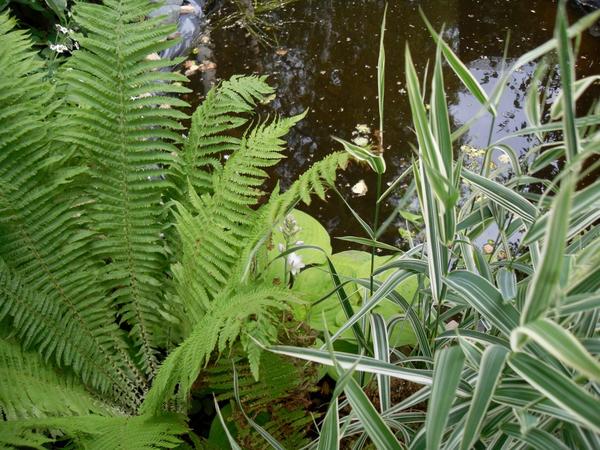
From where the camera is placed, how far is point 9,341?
1.34 m

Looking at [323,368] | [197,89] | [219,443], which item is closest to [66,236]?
[219,443]

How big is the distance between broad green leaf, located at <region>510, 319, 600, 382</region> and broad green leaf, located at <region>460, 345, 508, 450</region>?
0.13 m

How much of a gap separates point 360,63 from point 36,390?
2.66 m

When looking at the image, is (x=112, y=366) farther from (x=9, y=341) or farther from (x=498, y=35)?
(x=498, y=35)

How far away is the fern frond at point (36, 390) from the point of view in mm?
1108

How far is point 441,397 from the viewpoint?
66cm

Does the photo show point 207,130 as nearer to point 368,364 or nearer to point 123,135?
point 123,135

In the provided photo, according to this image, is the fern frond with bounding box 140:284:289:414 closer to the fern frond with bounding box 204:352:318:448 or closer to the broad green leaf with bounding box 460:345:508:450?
the fern frond with bounding box 204:352:318:448

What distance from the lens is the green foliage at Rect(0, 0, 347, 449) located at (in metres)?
1.32

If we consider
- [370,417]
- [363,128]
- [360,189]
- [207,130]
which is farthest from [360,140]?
[370,417]

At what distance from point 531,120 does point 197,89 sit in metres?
2.48

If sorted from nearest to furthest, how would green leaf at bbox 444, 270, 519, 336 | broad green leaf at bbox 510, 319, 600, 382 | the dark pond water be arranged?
1. broad green leaf at bbox 510, 319, 600, 382
2. green leaf at bbox 444, 270, 519, 336
3. the dark pond water

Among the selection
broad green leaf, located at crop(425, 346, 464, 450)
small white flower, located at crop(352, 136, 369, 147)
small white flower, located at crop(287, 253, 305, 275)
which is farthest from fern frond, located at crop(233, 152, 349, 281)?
small white flower, located at crop(352, 136, 369, 147)

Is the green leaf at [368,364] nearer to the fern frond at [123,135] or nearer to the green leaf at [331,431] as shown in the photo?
the green leaf at [331,431]
